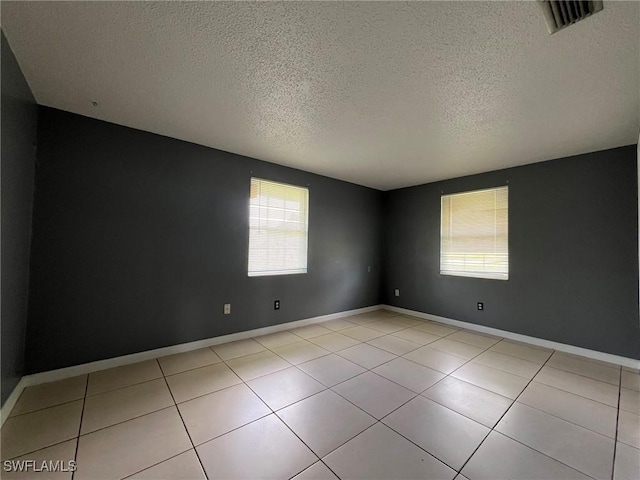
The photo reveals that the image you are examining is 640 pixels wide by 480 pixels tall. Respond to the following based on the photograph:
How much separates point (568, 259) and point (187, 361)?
4455mm

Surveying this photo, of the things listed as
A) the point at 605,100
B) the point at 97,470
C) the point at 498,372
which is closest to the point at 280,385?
the point at 97,470

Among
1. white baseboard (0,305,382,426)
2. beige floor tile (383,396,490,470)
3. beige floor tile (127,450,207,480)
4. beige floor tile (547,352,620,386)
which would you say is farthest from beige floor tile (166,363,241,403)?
Result: beige floor tile (547,352,620,386)

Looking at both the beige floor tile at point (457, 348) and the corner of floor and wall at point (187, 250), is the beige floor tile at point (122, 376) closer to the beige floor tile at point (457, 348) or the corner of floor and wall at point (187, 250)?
the corner of floor and wall at point (187, 250)

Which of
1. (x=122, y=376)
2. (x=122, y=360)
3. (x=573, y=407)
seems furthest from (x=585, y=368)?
(x=122, y=360)

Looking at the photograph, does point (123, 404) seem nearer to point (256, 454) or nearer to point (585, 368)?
point (256, 454)

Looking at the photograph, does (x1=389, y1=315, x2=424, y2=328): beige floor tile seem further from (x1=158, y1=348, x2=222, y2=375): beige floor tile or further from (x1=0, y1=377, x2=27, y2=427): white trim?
(x1=0, y1=377, x2=27, y2=427): white trim

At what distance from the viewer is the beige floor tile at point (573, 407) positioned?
68.5 inches

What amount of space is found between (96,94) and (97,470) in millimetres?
2531

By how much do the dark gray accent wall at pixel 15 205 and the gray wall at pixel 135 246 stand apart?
0.13 metres

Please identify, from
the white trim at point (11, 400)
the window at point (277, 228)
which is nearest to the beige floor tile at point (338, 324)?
the window at point (277, 228)

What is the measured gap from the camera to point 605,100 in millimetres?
1968

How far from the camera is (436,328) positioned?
384 centimetres

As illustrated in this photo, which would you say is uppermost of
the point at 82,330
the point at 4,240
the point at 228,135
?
the point at 228,135

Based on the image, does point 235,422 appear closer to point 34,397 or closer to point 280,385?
point 280,385
